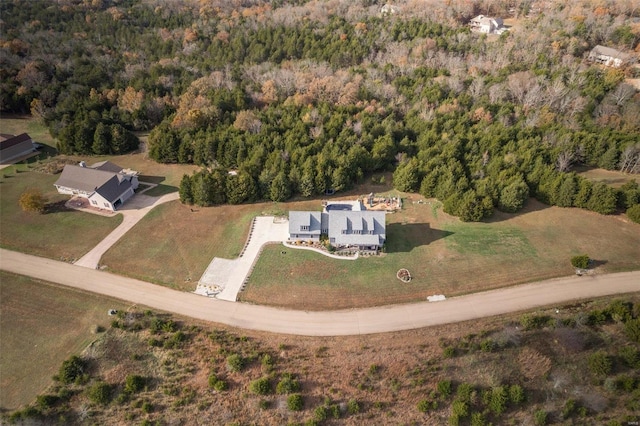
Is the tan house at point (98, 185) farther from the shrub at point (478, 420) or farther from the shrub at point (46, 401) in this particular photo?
the shrub at point (478, 420)

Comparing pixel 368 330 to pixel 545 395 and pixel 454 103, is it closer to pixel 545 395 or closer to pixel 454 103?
pixel 545 395

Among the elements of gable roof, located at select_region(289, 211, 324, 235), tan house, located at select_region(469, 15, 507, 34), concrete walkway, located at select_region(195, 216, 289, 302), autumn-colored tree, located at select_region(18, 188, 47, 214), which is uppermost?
tan house, located at select_region(469, 15, 507, 34)

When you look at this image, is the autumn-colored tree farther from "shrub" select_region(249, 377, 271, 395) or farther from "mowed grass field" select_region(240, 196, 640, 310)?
"shrub" select_region(249, 377, 271, 395)

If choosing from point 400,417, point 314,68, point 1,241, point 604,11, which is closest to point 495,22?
point 604,11

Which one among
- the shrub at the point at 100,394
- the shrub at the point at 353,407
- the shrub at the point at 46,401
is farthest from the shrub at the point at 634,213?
the shrub at the point at 46,401

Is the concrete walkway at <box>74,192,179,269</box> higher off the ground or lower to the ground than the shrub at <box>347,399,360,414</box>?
higher

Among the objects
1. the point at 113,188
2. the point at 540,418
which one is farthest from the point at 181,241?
the point at 540,418

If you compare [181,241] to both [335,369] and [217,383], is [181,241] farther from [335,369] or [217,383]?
[335,369]

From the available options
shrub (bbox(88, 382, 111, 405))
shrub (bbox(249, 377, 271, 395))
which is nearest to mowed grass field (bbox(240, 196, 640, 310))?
shrub (bbox(249, 377, 271, 395))
